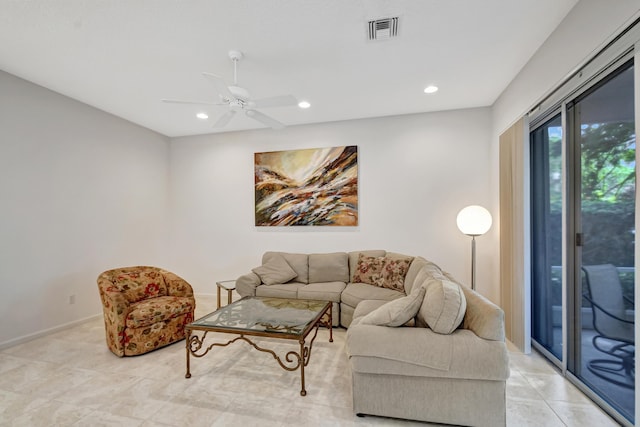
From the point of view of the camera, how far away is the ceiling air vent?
84.5 inches

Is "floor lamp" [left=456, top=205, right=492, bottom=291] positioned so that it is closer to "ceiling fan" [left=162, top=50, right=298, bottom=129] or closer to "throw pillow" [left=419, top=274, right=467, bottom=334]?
"throw pillow" [left=419, top=274, right=467, bottom=334]

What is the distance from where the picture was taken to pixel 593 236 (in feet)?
6.66

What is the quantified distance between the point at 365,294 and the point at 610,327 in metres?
1.99

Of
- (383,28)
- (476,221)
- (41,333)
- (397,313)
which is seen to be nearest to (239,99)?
(383,28)

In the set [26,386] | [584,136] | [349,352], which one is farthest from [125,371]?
[584,136]

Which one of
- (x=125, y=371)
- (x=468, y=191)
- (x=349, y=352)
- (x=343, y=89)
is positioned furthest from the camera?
(x=468, y=191)

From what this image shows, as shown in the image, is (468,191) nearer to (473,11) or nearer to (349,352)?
(473,11)

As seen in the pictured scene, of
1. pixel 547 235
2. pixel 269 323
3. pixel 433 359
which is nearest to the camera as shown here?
pixel 433 359

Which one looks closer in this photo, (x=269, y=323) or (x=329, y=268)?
(x=269, y=323)

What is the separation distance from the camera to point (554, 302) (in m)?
2.59

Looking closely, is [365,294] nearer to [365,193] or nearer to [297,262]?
[297,262]

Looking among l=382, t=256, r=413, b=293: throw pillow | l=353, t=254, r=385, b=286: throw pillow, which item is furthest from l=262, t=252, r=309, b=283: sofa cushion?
l=382, t=256, r=413, b=293: throw pillow

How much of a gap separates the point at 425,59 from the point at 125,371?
12.7 feet

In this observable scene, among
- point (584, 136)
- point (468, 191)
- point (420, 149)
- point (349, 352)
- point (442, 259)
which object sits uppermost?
point (420, 149)
